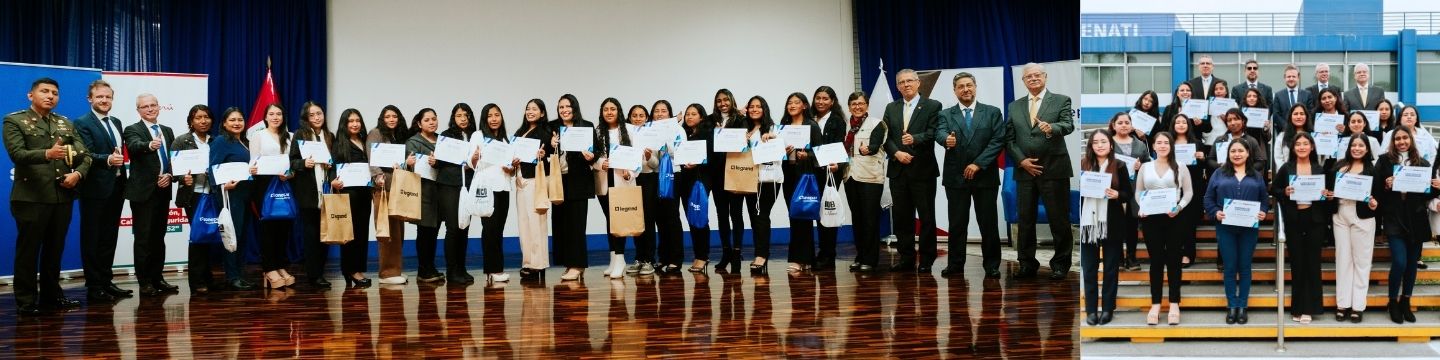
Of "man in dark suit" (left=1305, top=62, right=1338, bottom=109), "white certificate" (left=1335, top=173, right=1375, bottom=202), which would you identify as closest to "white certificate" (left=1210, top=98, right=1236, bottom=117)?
"man in dark suit" (left=1305, top=62, right=1338, bottom=109)

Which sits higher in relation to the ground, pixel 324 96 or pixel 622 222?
pixel 324 96

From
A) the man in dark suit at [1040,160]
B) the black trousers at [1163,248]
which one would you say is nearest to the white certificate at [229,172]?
the man in dark suit at [1040,160]

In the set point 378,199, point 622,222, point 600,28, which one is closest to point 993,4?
point 600,28

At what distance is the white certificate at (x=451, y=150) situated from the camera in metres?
6.47

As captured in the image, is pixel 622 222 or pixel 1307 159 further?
pixel 622 222

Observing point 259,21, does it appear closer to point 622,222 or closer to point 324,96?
point 324,96

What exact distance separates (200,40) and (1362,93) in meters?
8.43

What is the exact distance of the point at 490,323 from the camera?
16.5 ft

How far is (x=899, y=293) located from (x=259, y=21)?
592 cm

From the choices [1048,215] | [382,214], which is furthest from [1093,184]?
[382,214]

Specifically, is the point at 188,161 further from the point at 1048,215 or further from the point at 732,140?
the point at 1048,215

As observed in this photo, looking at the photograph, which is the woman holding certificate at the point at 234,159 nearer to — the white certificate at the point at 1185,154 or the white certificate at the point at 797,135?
the white certificate at the point at 797,135

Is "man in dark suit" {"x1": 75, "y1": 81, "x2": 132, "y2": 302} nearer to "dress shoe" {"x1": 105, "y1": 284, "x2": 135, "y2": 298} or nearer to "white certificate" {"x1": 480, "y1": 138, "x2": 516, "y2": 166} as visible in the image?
"dress shoe" {"x1": 105, "y1": 284, "x2": 135, "y2": 298}

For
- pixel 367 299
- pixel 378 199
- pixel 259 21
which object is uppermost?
pixel 259 21
